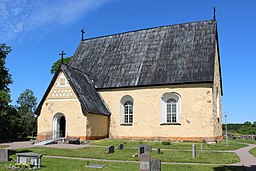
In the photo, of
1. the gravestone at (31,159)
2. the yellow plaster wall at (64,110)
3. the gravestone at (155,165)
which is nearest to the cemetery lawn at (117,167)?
the gravestone at (31,159)

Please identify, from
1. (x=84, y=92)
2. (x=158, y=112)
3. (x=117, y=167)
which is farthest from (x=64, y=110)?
(x=117, y=167)

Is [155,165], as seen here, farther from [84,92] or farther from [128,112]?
[128,112]

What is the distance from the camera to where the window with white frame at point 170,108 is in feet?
85.8

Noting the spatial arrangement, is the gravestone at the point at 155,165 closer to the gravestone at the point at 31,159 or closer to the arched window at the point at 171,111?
the gravestone at the point at 31,159

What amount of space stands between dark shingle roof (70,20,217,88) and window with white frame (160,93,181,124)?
1510mm

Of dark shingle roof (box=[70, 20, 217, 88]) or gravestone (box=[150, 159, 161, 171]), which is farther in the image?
dark shingle roof (box=[70, 20, 217, 88])

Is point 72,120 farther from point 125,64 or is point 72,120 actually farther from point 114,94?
point 125,64

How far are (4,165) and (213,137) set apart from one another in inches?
689

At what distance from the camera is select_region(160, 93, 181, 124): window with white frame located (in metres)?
26.2

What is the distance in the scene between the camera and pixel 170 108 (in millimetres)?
26562

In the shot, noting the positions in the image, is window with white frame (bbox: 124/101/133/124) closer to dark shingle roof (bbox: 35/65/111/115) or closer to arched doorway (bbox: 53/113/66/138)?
dark shingle roof (bbox: 35/65/111/115)

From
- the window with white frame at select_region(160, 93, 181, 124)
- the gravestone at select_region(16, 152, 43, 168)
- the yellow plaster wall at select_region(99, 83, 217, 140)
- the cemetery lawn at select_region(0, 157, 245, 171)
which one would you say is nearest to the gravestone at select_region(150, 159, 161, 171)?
the cemetery lawn at select_region(0, 157, 245, 171)

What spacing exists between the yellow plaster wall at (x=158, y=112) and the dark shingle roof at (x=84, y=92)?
116 cm

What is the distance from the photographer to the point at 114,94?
94.8 feet
